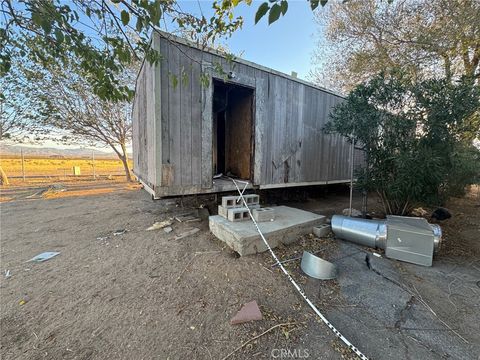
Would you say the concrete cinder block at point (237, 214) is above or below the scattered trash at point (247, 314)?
above

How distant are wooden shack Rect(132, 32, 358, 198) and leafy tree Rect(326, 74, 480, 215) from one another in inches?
40.3

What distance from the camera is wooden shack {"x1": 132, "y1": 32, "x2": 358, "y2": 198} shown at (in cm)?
291

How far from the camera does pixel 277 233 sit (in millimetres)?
2773

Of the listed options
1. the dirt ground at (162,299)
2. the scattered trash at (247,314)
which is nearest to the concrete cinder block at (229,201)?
the dirt ground at (162,299)

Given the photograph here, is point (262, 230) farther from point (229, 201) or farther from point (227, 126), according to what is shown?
point (227, 126)

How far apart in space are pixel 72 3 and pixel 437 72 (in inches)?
347

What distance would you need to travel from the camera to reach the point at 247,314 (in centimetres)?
168

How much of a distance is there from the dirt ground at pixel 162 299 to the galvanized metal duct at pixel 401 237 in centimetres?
27

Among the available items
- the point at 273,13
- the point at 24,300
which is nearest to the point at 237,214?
the point at 24,300

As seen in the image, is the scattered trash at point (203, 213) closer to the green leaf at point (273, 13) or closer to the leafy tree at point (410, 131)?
the leafy tree at point (410, 131)

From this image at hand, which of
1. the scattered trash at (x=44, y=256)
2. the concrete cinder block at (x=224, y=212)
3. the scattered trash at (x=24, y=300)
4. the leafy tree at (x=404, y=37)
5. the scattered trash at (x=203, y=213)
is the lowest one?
the scattered trash at (x=24, y=300)

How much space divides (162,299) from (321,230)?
2.37 meters

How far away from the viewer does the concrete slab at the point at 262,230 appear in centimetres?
254

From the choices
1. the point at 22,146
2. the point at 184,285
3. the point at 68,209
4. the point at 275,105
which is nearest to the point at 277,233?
the point at 184,285
